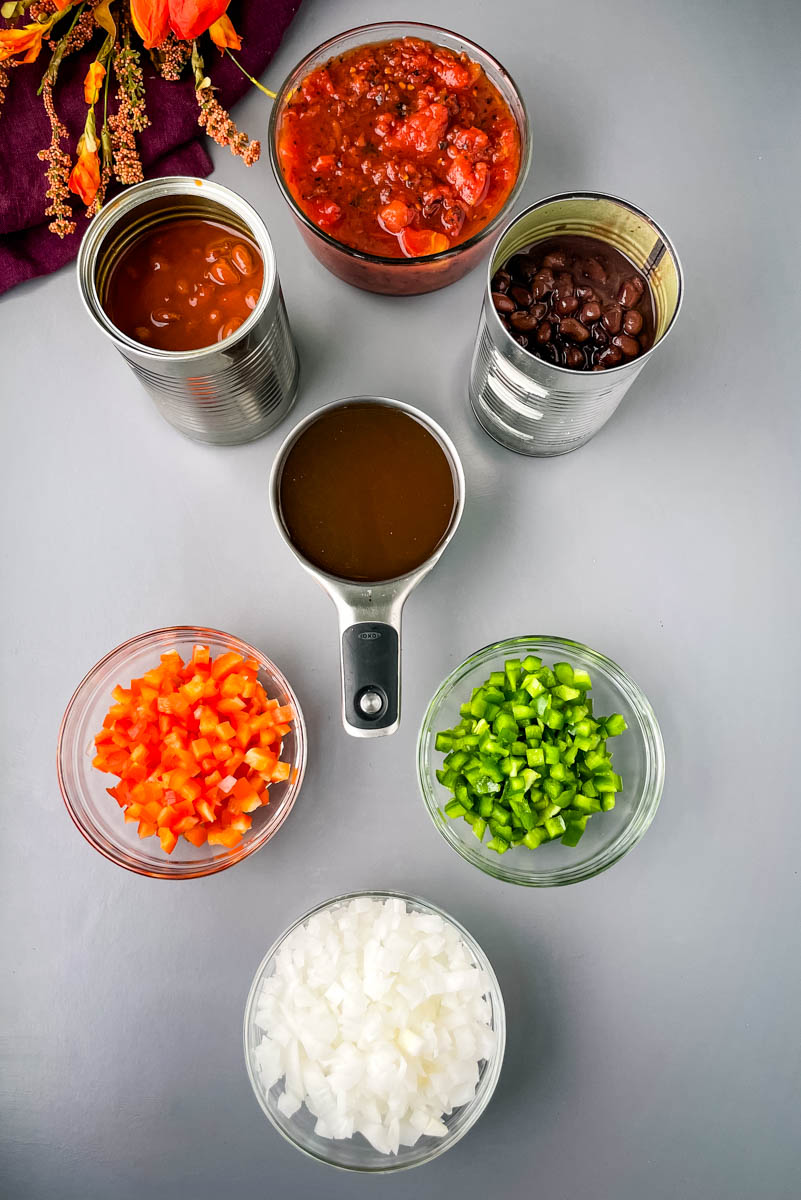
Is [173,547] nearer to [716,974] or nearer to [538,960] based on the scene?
[538,960]

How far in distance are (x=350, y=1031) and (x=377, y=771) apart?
38 centimetres

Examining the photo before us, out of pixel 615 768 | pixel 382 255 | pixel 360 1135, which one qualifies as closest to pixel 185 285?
pixel 382 255

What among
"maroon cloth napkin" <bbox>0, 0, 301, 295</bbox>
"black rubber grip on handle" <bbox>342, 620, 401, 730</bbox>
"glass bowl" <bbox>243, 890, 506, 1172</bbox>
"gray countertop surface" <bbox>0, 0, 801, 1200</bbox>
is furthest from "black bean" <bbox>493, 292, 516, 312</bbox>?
"glass bowl" <bbox>243, 890, 506, 1172</bbox>

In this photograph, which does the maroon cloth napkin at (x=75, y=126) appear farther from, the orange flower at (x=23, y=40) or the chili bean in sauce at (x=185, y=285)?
the chili bean in sauce at (x=185, y=285)

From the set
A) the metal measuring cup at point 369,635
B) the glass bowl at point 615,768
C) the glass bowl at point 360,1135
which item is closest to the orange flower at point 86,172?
the metal measuring cup at point 369,635

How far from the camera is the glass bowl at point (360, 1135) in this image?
1287mm

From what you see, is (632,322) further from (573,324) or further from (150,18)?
(150,18)

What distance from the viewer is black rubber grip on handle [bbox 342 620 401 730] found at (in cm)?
125

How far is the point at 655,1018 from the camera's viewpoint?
4.66 feet

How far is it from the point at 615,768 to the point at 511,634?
0.26m

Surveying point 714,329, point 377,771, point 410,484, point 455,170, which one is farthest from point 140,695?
point 714,329

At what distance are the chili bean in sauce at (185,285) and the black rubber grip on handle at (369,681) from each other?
463 mm

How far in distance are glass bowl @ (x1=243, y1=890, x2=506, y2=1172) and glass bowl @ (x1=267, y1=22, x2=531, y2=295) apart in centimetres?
92

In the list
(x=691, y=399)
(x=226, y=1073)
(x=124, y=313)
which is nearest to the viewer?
(x=124, y=313)
